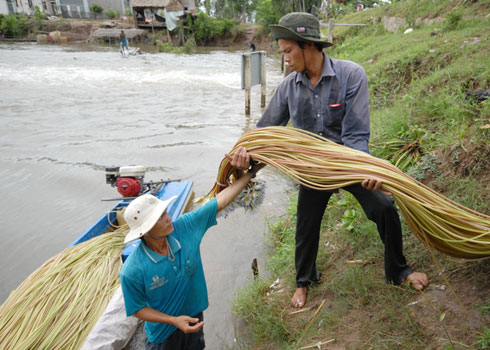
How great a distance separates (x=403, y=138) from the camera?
3471 millimetres

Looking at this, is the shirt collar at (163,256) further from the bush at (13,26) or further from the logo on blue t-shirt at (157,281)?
the bush at (13,26)

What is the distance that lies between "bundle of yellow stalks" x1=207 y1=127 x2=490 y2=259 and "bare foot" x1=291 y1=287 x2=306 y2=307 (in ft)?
3.33

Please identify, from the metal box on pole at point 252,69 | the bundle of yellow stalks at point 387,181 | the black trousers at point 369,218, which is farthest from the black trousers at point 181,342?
the metal box on pole at point 252,69

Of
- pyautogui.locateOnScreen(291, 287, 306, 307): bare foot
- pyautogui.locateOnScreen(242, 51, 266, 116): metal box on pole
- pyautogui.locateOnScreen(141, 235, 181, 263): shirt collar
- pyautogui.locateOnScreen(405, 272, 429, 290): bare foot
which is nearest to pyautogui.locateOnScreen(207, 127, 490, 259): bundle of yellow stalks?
pyautogui.locateOnScreen(405, 272, 429, 290): bare foot

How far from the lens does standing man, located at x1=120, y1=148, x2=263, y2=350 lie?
176cm

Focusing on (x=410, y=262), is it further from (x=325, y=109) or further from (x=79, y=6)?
(x=79, y=6)

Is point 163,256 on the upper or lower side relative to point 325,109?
lower

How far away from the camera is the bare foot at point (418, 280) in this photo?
1.97 m

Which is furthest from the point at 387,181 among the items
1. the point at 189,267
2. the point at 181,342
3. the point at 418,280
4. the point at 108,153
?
the point at 108,153

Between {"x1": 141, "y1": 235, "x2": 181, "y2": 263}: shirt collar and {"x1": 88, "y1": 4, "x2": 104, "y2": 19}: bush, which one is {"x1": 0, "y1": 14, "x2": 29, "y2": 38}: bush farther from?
{"x1": 141, "y1": 235, "x2": 181, "y2": 263}: shirt collar

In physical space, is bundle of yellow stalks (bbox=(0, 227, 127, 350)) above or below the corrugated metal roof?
below

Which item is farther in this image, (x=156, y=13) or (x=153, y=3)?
(x=156, y=13)

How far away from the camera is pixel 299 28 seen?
1785 mm

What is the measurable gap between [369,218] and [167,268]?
1.21m
